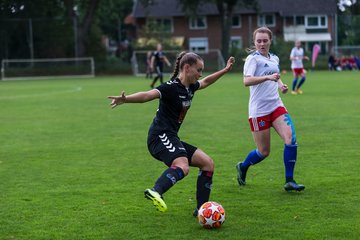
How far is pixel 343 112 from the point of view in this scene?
696 inches

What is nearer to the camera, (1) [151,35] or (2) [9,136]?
(2) [9,136]

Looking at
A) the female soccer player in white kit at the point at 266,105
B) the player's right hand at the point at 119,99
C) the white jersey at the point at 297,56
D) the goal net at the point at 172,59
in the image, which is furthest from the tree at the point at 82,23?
the player's right hand at the point at 119,99

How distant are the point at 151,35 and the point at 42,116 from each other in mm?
40851

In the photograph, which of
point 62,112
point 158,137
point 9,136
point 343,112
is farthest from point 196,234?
point 62,112

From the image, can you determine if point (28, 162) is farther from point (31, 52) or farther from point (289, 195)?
point (31, 52)

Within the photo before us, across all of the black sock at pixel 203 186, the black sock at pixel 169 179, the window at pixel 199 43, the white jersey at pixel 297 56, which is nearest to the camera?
the black sock at pixel 169 179

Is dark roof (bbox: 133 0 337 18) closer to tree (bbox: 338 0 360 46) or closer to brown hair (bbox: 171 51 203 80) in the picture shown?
tree (bbox: 338 0 360 46)

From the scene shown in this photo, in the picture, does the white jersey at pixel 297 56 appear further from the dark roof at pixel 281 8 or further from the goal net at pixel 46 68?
the dark roof at pixel 281 8

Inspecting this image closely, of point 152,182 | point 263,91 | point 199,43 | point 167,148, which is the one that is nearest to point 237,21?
point 199,43

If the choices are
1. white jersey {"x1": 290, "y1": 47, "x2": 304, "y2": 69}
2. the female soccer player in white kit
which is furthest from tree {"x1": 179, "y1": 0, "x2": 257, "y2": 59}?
the female soccer player in white kit

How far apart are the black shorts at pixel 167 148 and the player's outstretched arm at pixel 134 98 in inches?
18.0

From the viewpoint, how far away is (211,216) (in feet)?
20.3

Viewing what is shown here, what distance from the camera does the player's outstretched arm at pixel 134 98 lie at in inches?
240

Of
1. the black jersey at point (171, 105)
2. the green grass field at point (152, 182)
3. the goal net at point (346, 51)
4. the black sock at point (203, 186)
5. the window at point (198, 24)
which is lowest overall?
the green grass field at point (152, 182)
